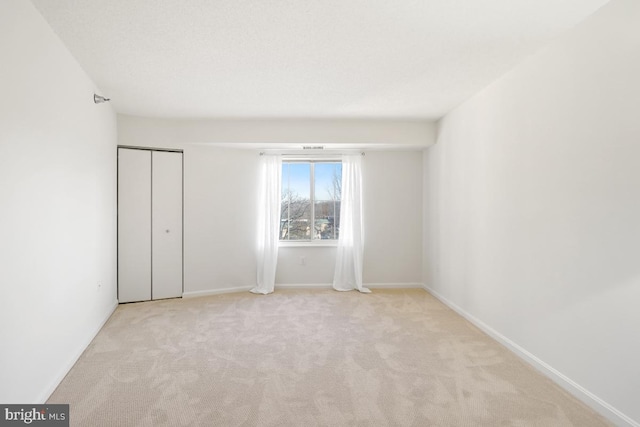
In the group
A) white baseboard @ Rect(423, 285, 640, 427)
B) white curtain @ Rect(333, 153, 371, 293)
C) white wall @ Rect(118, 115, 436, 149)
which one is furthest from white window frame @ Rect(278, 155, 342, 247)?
white baseboard @ Rect(423, 285, 640, 427)

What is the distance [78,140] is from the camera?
2.97 meters

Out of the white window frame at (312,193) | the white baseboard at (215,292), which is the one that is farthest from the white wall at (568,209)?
the white baseboard at (215,292)

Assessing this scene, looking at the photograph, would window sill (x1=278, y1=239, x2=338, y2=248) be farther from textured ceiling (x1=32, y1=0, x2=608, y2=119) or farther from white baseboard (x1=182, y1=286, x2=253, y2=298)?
textured ceiling (x1=32, y1=0, x2=608, y2=119)

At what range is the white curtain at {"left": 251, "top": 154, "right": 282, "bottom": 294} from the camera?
523 centimetres

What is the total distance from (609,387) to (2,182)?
369 centimetres

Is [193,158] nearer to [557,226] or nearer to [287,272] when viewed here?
[287,272]

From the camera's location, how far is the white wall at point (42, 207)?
1.87 meters

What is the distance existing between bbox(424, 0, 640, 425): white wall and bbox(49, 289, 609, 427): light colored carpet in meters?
0.27

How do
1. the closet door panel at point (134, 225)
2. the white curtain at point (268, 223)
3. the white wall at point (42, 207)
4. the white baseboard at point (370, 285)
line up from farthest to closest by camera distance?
the white baseboard at point (370, 285) → the white curtain at point (268, 223) → the closet door panel at point (134, 225) → the white wall at point (42, 207)

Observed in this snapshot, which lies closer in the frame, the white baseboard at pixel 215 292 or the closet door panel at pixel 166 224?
the closet door panel at pixel 166 224

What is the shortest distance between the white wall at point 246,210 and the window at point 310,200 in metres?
0.30

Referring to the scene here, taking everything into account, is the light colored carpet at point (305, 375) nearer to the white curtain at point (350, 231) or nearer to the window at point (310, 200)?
the white curtain at point (350, 231)

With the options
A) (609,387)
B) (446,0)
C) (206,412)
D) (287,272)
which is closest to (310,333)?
(206,412)

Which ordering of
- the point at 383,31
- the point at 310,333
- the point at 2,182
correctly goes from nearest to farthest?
the point at 2,182, the point at 383,31, the point at 310,333
